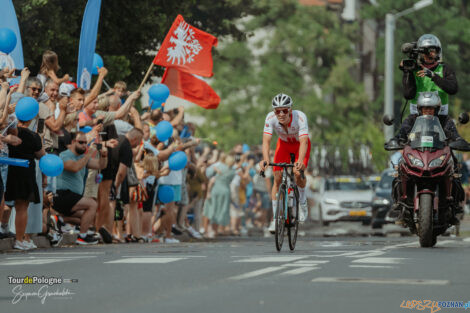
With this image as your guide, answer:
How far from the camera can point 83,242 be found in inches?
720

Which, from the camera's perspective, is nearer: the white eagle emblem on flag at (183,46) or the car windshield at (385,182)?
the white eagle emblem on flag at (183,46)

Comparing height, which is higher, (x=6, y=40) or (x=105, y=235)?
(x=6, y=40)

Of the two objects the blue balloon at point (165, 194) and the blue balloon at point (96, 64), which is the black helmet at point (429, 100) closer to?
the blue balloon at point (165, 194)

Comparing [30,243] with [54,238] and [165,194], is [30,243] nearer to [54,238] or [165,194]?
[54,238]

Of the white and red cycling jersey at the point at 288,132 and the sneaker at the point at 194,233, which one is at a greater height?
the white and red cycling jersey at the point at 288,132

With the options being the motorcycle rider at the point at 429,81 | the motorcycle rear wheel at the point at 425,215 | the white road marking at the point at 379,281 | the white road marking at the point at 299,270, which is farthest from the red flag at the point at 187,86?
the white road marking at the point at 379,281

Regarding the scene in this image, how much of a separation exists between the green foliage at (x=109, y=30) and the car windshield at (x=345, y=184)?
8662mm

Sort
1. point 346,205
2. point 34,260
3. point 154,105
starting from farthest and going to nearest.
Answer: point 346,205 → point 154,105 → point 34,260

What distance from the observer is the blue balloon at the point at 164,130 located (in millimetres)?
20797

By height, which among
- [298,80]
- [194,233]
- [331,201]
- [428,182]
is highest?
[298,80]

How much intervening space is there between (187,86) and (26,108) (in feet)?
30.6

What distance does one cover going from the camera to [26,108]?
15.5m

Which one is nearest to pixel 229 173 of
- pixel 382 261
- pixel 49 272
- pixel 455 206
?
pixel 455 206

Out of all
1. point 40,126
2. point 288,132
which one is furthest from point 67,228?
point 288,132
